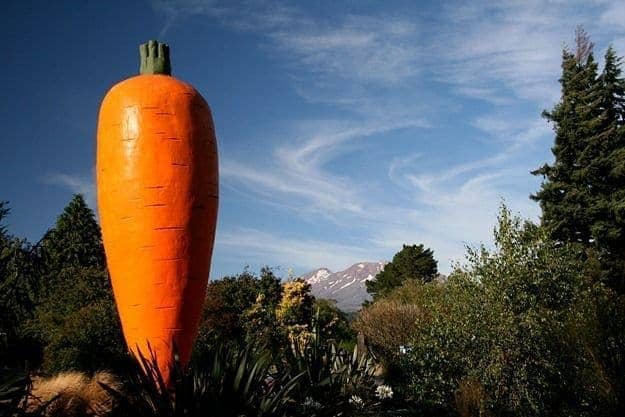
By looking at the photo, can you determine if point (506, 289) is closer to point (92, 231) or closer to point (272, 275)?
point (272, 275)

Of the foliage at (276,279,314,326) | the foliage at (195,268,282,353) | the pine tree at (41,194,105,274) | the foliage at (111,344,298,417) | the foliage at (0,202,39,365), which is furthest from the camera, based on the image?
the pine tree at (41,194,105,274)

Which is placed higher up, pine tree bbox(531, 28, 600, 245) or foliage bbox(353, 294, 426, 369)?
pine tree bbox(531, 28, 600, 245)

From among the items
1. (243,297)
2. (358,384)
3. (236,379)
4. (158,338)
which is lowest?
(358,384)

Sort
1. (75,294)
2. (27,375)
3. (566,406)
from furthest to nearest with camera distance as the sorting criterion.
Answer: (75,294) < (566,406) < (27,375)

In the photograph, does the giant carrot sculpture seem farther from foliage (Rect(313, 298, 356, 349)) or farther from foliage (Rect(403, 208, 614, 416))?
foliage (Rect(313, 298, 356, 349))

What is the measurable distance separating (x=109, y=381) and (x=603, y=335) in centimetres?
884

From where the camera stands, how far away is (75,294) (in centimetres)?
2222

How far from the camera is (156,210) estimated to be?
602 centimetres

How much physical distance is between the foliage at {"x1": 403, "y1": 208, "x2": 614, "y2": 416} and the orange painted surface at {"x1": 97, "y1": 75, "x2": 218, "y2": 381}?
6893 mm

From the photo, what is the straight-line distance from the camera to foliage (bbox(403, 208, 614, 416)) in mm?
11008

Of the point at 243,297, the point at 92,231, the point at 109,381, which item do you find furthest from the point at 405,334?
the point at 92,231

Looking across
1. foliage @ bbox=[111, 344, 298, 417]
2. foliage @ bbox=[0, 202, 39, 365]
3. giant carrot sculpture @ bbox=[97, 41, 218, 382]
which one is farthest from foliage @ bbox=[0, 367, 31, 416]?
foliage @ bbox=[0, 202, 39, 365]

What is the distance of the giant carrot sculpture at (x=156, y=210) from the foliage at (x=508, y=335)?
22.4 ft

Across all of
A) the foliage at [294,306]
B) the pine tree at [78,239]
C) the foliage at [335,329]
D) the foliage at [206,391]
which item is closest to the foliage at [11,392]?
the foliage at [206,391]
